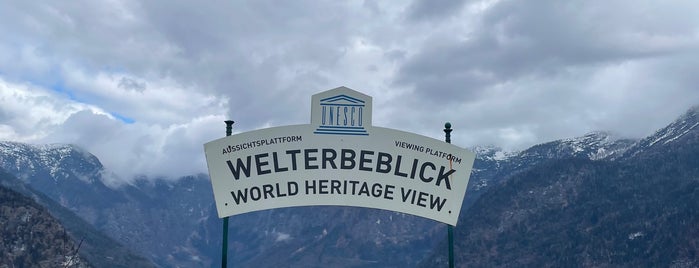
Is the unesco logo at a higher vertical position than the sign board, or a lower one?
higher

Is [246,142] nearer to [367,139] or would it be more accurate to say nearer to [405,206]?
[367,139]

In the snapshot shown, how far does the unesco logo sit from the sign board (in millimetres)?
24

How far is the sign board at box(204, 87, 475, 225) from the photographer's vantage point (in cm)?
1944

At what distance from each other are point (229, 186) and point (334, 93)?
341cm

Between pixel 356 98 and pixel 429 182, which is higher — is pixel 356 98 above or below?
above

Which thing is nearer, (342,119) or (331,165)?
(342,119)

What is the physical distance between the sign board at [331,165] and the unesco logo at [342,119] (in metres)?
0.02

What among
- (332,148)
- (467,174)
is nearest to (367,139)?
(332,148)

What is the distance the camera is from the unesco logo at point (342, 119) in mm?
19328

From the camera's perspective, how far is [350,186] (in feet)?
64.2

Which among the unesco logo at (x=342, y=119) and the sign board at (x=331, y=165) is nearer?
the unesco logo at (x=342, y=119)

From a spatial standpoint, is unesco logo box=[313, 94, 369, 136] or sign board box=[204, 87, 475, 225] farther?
sign board box=[204, 87, 475, 225]

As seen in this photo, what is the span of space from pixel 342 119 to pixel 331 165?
1147 millimetres

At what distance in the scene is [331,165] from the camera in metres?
19.5
